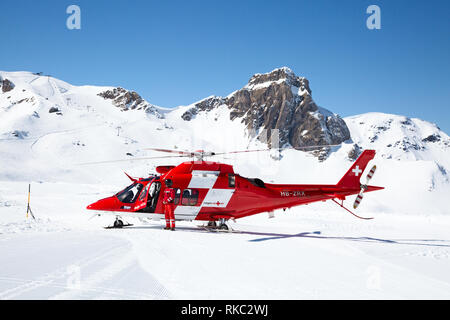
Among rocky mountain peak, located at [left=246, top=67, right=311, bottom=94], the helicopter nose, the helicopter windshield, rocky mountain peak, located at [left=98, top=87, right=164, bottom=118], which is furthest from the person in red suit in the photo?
rocky mountain peak, located at [left=98, top=87, right=164, bottom=118]

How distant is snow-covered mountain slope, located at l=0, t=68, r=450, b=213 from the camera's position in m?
61.8

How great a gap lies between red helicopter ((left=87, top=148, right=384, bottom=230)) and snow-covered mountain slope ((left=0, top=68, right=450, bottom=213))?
51.7 inches

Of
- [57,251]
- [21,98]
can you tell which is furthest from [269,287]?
[21,98]

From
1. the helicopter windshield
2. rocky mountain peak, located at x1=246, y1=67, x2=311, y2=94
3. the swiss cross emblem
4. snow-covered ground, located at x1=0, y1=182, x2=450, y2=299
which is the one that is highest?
rocky mountain peak, located at x1=246, y1=67, x2=311, y2=94

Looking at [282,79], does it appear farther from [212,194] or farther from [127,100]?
[212,194]

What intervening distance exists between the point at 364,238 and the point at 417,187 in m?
66.4

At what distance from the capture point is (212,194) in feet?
40.7

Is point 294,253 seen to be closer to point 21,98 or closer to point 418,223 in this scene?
point 418,223

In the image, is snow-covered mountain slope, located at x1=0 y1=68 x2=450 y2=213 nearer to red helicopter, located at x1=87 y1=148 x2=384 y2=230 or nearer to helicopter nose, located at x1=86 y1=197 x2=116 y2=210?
red helicopter, located at x1=87 y1=148 x2=384 y2=230

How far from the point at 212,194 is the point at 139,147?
76.9 m

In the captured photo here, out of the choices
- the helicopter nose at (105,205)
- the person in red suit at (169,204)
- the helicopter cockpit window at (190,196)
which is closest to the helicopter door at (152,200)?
the person in red suit at (169,204)

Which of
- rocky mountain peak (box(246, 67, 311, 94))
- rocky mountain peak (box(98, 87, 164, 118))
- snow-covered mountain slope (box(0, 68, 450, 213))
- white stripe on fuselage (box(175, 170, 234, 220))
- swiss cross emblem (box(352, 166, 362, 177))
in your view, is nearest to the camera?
white stripe on fuselage (box(175, 170, 234, 220))

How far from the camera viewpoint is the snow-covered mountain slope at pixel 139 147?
61.8 m

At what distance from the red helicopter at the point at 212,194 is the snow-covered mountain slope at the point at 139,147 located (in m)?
1.31
